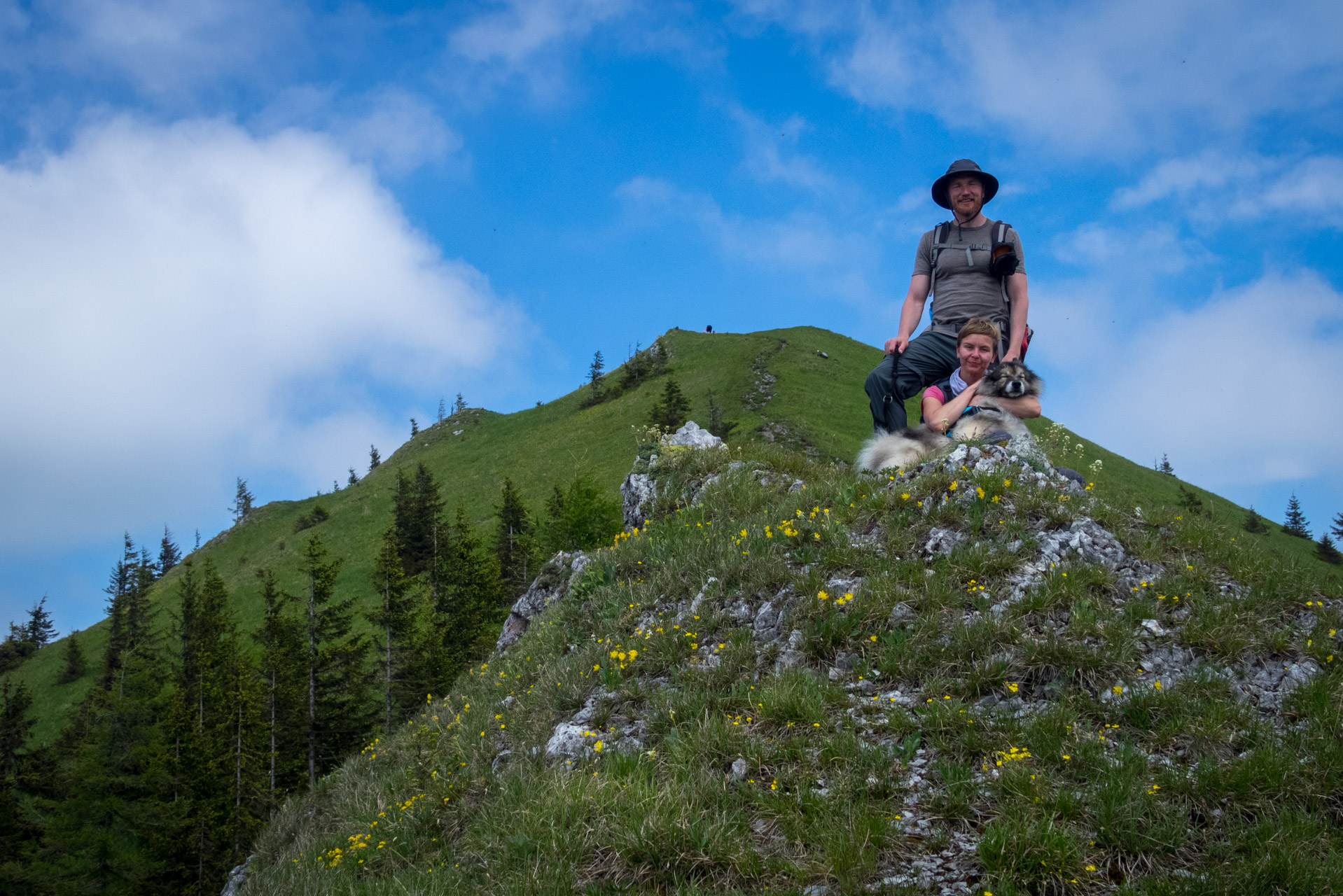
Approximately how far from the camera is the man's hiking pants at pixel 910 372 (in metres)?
9.62

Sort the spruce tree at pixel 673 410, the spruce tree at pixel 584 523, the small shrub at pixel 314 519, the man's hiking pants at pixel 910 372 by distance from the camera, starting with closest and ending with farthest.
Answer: the man's hiking pants at pixel 910 372 → the spruce tree at pixel 584 523 → the spruce tree at pixel 673 410 → the small shrub at pixel 314 519

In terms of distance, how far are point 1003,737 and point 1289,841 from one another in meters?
1.50

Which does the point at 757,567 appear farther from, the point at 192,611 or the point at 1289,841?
the point at 192,611

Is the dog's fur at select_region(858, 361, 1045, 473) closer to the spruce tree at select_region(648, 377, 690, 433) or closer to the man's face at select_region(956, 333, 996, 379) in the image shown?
the man's face at select_region(956, 333, 996, 379)

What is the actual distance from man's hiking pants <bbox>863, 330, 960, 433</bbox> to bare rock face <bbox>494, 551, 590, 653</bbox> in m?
5.25

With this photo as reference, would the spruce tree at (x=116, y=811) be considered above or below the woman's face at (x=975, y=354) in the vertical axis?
below

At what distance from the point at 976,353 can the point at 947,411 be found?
2.58 feet

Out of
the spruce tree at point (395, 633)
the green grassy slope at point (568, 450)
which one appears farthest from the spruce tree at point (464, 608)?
the green grassy slope at point (568, 450)

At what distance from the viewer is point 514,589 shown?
48.9 meters

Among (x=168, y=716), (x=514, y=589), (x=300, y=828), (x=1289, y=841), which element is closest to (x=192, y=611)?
(x=168, y=716)

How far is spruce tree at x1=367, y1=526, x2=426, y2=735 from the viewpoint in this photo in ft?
125

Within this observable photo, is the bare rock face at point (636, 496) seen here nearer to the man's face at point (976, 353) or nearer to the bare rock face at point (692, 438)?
the bare rock face at point (692, 438)

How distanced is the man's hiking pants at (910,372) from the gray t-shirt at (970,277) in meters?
0.24

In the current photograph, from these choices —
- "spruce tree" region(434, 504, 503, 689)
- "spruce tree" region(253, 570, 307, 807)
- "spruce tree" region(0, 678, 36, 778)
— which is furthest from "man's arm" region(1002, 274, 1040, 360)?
"spruce tree" region(0, 678, 36, 778)
